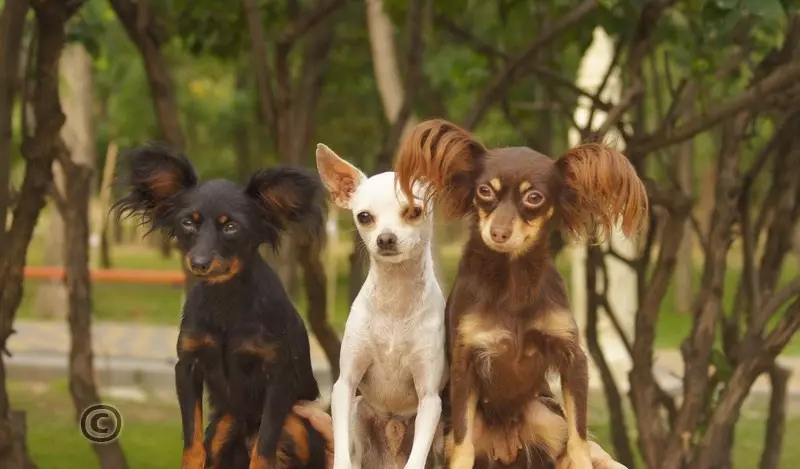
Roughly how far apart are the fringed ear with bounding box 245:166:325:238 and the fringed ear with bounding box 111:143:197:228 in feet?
0.49

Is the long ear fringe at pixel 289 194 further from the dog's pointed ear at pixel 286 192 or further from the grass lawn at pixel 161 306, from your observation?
the grass lawn at pixel 161 306

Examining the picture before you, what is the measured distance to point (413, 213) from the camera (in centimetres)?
233

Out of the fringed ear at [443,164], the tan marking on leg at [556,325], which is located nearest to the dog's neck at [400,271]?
the fringed ear at [443,164]

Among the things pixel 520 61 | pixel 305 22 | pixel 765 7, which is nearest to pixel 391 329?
pixel 765 7

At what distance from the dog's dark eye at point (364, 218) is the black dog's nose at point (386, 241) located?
0.23 feet

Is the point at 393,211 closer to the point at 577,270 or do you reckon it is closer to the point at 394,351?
the point at 394,351

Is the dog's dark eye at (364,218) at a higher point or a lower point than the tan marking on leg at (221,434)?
higher

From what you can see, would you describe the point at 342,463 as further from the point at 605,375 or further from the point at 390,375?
the point at 605,375

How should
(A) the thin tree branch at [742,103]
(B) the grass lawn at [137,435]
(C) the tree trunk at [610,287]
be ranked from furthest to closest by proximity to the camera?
(C) the tree trunk at [610,287], (B) the grass lawn at [137,435], (A) the thin tree branch at [742,103]

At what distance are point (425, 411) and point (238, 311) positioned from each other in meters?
0.45

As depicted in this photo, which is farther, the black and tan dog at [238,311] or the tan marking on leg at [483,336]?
the black and tan dog at [238,311]

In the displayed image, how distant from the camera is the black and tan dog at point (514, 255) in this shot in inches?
86.2

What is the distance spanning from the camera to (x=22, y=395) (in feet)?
29.5

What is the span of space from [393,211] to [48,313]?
1314cm
